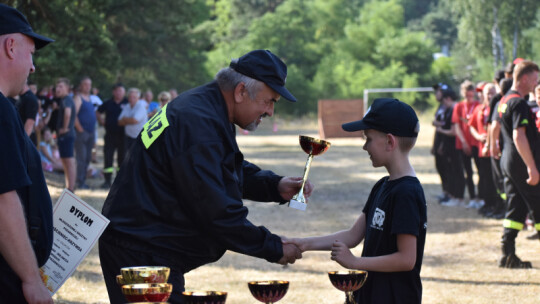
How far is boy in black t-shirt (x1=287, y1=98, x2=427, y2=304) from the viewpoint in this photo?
13.3ft

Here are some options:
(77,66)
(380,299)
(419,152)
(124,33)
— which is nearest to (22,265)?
(380,299)

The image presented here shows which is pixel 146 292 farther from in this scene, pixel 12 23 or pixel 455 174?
pixel 455 174

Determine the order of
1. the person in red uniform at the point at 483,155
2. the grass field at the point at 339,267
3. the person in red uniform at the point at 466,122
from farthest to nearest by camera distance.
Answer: the person in red uniform at the point at 466,122 → the person in red uniform at the point at 483,155 → the grass field at the point at 339,267

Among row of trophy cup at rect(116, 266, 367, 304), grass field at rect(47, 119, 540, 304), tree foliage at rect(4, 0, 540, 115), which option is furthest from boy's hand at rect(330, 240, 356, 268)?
tree foliage at rect(4, 0, 540, 115)

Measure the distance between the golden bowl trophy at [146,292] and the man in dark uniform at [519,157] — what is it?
243 inches

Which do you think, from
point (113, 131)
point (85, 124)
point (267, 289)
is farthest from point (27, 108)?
point (267, 289)

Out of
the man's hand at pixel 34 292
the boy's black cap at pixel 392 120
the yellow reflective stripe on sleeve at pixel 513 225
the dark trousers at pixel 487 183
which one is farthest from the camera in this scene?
the dark trousers at pixel 487 183

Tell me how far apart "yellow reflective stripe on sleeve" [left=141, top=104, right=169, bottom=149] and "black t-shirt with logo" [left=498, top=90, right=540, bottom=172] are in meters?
5.58

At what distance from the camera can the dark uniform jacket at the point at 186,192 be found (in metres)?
3.87

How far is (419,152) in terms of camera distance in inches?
1141

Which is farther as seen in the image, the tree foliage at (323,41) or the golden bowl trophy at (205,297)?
the tree foliage at (323,41)

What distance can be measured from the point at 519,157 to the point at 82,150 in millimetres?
9811

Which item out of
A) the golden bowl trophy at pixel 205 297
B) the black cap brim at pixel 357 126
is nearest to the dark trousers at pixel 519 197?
the black cap brim at pixel 357 126

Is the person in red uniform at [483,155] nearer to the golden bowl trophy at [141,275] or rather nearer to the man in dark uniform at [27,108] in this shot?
the man in dark uniform at [27,108]
